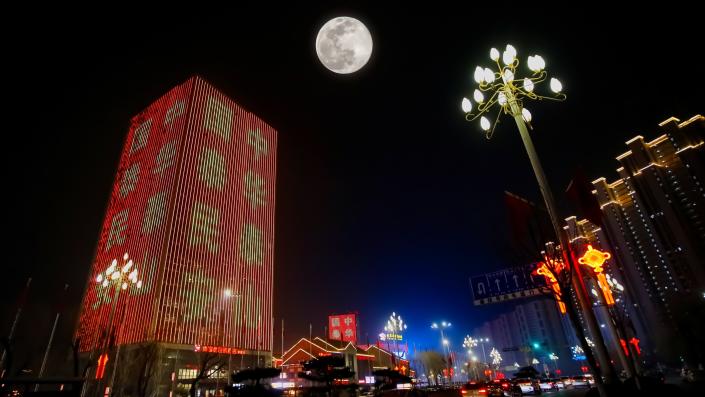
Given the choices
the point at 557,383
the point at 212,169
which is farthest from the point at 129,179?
the point at 557,383

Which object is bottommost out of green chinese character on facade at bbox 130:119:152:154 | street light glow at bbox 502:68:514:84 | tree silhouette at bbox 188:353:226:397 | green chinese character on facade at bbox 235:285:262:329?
tree silhouette at bbox 188:353:226:397

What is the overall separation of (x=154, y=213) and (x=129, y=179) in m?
14.4

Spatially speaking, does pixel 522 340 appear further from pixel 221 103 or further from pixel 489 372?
pixel 221 103

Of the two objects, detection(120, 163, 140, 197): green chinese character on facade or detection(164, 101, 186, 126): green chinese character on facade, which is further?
detection(120, 163, 140, 197): green chinese character on facade

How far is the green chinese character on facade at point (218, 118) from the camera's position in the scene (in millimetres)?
66194

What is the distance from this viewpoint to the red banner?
7062cm

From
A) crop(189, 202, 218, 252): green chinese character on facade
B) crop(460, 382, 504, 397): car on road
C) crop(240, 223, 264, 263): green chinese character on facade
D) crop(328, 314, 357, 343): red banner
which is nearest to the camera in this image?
crop(460, 382, 504, 397): car on road

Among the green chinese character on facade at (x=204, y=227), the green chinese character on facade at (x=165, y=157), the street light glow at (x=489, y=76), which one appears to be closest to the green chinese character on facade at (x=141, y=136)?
the green chinese character on facade at (x=165, y=157)

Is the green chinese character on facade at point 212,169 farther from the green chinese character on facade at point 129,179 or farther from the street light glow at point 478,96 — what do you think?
the street light glow at point 478,96

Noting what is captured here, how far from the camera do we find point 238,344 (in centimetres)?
5856

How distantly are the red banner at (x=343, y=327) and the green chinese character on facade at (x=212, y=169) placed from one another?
112 ft

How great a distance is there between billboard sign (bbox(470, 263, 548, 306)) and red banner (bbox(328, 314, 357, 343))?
5387cm

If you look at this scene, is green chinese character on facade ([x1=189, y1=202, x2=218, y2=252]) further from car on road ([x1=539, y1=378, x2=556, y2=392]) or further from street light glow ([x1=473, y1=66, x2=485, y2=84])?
street light glow ([x1=473, y1=66, x2=485, y2=84])

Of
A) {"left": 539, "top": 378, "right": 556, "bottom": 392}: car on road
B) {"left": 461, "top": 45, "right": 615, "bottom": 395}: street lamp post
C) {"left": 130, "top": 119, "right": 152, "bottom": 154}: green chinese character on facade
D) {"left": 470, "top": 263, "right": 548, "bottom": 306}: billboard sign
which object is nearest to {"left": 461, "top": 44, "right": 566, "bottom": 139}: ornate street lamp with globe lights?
{"left": 461, "top": 45, "right": 615, "bottom": 395}: street lamp post
